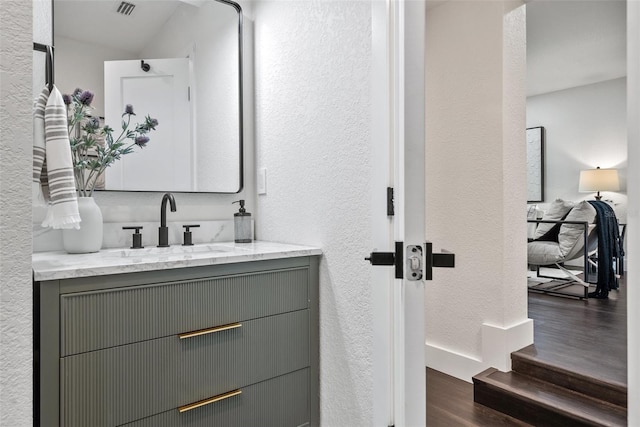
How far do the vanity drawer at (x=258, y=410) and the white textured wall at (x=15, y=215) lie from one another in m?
0.61

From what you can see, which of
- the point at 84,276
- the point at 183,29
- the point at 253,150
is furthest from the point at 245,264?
the point at 183,29

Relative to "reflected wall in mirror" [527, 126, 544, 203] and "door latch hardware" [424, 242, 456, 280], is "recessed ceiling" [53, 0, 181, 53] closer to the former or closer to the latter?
"door latch hardware" [424, 242, 456, 280]

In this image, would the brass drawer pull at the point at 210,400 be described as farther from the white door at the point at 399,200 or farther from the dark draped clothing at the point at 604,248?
the dark draped clothing at the point at 604,248

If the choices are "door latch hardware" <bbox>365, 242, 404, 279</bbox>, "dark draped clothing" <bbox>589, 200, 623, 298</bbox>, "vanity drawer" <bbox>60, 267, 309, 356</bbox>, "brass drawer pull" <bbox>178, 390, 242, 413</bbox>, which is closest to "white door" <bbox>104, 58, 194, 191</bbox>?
"vanity drawer" <bbox>60, 267, 309, 356</bbox>

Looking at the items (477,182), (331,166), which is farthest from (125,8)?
(477,182)

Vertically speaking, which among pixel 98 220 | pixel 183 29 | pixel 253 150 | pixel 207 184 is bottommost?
pixel 98 220

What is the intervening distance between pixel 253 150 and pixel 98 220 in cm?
86

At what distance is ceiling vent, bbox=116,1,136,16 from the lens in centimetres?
181

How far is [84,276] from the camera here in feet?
3.75

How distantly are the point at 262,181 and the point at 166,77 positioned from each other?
68 cm

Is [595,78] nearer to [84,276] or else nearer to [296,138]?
[296,138]

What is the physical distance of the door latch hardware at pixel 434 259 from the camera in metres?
0.79

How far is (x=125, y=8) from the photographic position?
182cm

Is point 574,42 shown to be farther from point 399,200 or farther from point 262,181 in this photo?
point 399,200
